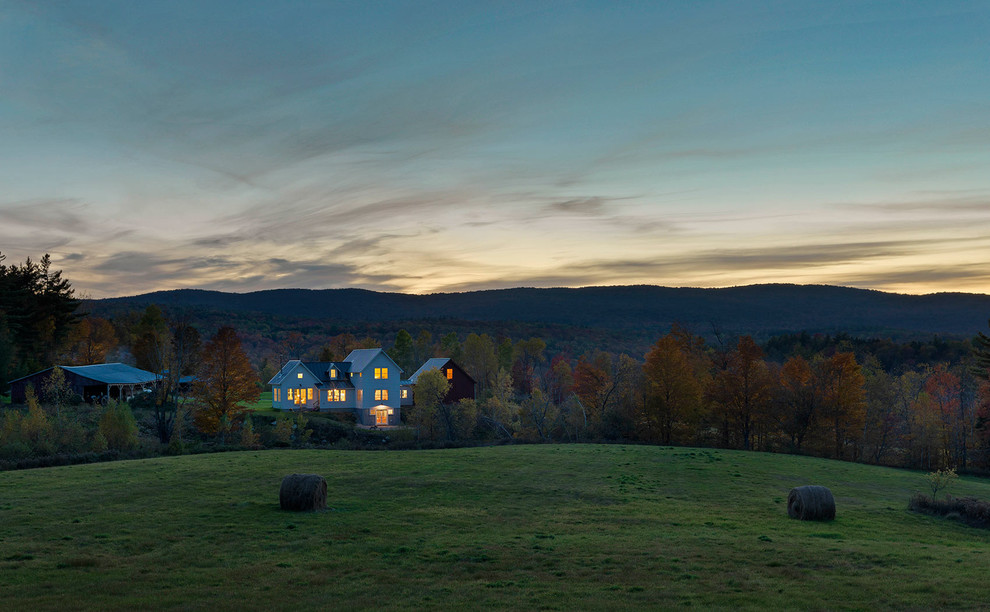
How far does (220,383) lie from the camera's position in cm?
6328

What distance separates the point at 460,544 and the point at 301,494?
747 centimetres

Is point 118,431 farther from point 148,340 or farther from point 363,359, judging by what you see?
point 148,340

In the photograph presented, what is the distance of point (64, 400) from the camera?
69062mm

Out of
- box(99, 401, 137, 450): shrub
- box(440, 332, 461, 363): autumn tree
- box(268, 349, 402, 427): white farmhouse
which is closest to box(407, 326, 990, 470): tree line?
box(268, 349, 402, 427): white farmhouse

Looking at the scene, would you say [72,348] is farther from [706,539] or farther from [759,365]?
[706,539]

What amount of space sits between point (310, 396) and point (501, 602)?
241ft

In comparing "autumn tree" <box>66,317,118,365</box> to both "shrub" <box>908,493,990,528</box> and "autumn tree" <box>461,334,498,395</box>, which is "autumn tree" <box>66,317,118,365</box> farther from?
"shrub" <box>908,493,990,528</box>

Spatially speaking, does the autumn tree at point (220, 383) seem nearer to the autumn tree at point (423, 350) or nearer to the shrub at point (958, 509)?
the shrub at point (958, 509)

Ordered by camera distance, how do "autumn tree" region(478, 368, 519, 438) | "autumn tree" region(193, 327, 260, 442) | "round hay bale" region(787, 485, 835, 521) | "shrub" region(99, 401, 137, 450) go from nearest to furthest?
"round hay bale" region(787, 485, 835, 521) < "shrub" region(99, 401, 137, 450) < "autumn tree" region(193, 327, 260, 442) < "autumn tree" region(478, 368, 519, 438)

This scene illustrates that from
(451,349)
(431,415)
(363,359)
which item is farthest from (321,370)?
(451,349)

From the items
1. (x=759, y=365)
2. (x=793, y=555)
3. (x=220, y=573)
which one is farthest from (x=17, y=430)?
(x=759, y=365)

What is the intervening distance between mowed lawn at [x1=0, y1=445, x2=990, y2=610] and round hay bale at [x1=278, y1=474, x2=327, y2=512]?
1.88 ft

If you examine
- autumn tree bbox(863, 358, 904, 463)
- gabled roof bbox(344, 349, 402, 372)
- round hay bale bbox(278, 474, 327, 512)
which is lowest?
autumn tree bbox(863, 358, 904, 463)

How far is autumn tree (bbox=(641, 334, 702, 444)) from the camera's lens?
2591 inches
